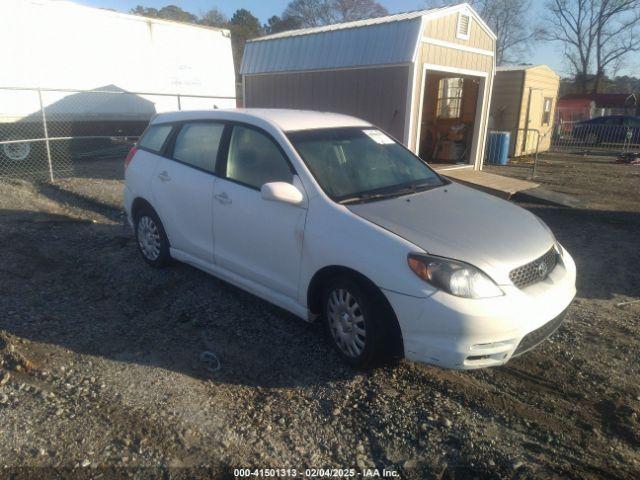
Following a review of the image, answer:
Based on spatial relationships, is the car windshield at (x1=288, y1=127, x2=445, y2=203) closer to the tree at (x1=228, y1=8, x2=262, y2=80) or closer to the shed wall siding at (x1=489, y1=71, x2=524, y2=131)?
the shed wall siding at (x1=489, y1=71, x2=524, y2=131)

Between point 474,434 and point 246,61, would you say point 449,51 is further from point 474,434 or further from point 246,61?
point 474,434

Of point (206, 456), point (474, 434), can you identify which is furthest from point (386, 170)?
point (206, 456)

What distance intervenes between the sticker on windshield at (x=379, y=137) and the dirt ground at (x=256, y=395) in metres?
1.82

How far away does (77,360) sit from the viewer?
138 inches

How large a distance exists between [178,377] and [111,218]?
199 inches

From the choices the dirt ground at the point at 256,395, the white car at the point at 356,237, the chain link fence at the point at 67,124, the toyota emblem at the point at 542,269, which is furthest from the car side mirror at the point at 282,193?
the chain link fence at the point at 67,124

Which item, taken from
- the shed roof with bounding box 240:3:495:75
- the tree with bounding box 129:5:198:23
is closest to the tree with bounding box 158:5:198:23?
the tree with bounding box 129:5:198:23

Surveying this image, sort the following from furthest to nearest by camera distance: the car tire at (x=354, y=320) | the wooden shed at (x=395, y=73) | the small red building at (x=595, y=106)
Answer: the small red building at (x=595, y=106), the wooden shed at (x=395, y=73), the car tire at (x=354, y=320)

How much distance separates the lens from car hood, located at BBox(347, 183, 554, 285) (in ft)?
9.91

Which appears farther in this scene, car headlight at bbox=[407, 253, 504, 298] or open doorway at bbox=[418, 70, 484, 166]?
open doorway at bbox=[418, 70, 484, 166]

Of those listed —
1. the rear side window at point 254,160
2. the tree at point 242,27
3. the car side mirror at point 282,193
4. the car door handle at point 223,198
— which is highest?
the tree at point 242,27

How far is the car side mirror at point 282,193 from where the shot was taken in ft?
11.4

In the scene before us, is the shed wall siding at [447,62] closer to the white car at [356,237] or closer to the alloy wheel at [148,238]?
the white car at [356,237]

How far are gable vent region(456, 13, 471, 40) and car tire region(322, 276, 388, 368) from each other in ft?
30.5
